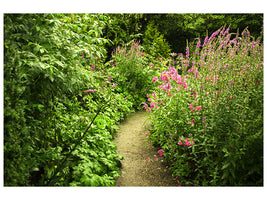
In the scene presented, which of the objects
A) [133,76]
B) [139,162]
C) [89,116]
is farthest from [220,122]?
[133,76]

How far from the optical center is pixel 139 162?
3309mm

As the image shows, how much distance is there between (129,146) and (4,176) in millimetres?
2234

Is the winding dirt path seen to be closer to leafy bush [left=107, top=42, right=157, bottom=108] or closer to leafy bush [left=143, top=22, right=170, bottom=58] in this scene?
leafy bush [left=107, top=42, right=157, bottom=108]

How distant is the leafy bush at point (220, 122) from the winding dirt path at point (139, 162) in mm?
205

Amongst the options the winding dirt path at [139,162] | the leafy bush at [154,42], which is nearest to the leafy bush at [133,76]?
the winding dirt path at [139,162]

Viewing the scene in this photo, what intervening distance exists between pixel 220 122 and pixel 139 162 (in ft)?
4.84

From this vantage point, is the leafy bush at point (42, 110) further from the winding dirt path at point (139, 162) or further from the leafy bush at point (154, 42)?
the leafy bush at point (154, 42)

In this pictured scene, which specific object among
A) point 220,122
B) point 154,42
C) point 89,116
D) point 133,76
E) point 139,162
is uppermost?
point 154,42

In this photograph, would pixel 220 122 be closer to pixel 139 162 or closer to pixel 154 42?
pixel 139 162

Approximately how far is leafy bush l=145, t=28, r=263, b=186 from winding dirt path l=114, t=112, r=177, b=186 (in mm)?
205

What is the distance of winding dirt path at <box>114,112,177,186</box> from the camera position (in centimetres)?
284

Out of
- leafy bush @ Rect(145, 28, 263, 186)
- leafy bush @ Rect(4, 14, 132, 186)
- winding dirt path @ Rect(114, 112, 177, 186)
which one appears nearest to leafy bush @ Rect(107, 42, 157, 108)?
winding dirt path @ Rect(114, 112, 177, 186)
